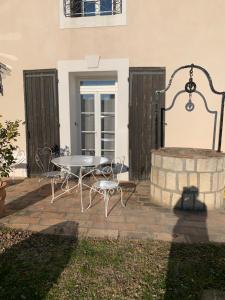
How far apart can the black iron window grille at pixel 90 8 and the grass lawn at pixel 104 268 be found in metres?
4.53

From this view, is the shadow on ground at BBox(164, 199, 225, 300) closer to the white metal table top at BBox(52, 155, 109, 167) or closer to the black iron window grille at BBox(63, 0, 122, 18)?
the white metal table top at BBox(52, 155, 109, 167)

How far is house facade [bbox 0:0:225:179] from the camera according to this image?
534 cm

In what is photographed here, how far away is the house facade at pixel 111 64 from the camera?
210 inches

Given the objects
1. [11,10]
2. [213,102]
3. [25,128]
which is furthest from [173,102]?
[11,10]

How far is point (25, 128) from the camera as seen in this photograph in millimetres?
6082

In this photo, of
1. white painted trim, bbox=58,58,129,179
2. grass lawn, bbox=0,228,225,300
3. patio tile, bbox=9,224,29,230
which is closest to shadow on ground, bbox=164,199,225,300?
grass lawn, bbox=0,228,225,300

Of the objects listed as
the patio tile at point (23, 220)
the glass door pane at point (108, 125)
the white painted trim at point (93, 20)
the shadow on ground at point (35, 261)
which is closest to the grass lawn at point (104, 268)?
the shadow on ground at point (35, 261)

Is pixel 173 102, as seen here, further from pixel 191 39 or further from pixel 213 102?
pixel 191 39

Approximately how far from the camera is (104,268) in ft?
8.87

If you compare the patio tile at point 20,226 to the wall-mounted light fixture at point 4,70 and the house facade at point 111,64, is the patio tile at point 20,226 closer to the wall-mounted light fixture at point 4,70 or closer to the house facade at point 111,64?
the house facade at point 111,64

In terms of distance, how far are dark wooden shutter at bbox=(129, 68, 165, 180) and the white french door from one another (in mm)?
701

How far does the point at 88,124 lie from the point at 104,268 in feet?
13.5

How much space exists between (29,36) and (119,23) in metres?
1.92

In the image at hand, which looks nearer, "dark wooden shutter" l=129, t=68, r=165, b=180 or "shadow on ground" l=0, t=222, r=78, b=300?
"shadow on ground" l=0, t=222, r=78, b=300
